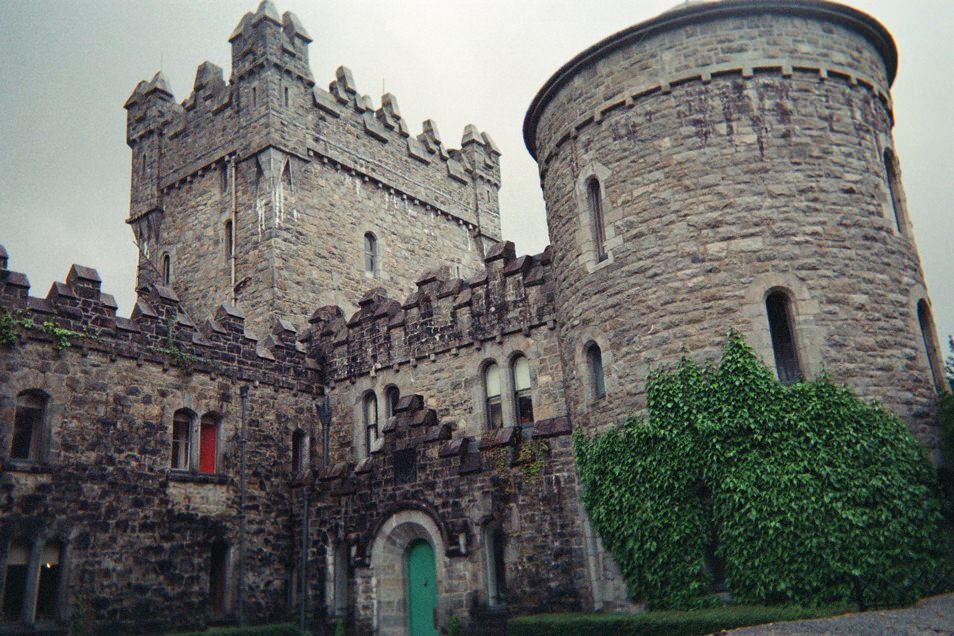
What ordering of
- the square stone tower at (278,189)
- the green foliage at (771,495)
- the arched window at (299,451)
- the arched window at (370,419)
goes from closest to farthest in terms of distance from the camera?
the green foliage at (771,495) → the arched window at (370,419) → the arched window at (299,451) → the square stone tower at (278,189)

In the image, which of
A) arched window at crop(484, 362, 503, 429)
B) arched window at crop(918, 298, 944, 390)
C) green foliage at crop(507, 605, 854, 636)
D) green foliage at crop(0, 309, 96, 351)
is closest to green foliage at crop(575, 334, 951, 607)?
green foliage at crop(507, 605, 854, 636)

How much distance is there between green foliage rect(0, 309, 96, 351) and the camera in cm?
1683

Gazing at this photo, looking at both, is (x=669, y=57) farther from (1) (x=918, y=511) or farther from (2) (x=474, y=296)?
(1) (x=918, y=511)

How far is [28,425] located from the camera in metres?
17.2

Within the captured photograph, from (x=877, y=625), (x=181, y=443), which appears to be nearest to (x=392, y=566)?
(x=181, y=443)

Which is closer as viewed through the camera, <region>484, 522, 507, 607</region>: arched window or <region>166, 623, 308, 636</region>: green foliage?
<region>484, 522, 507, 607</region>: arched window

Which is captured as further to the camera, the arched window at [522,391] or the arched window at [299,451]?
the arched window at [299,451]

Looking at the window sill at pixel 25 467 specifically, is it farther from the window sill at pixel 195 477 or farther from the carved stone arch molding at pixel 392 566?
the carved stone arch molding at pixel 392 566

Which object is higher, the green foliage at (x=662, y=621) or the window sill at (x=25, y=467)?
the window sill at (x=25, y=467)

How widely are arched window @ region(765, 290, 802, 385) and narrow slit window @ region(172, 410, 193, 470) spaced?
12.6 metres

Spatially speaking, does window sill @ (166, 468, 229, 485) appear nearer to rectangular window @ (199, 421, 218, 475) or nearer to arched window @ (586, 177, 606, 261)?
rectangular window @ (199, 421, 218, 475)

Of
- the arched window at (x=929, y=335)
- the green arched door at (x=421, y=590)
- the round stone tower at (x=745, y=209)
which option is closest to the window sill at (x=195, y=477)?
the green arched door at (x=421, y=590)

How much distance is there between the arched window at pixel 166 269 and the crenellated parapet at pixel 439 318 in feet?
24.7

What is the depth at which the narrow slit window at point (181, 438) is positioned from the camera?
64.6ft
